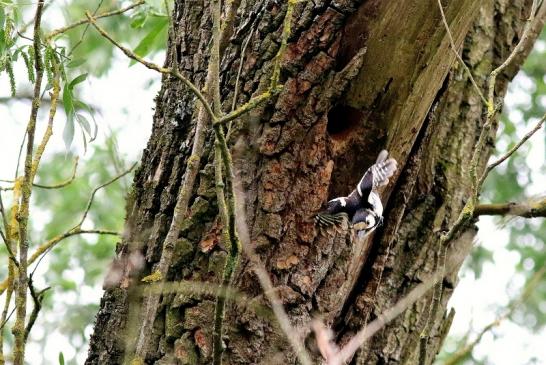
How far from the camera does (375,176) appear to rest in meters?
1.85

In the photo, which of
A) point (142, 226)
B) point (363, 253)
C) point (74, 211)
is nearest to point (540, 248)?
point (74, 211)

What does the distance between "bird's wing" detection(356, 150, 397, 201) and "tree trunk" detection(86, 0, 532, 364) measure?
3 cm

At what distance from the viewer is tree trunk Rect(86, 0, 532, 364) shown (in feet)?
5.64

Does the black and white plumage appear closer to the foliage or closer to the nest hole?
the nest hole

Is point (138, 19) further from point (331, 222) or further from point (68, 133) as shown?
point (331, 222)

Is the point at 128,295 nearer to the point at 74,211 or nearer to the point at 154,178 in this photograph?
the point at 154,178

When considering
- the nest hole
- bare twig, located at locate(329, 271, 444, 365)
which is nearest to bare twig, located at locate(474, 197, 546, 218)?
bare twig, located at locate(329, 271, 444, 365)

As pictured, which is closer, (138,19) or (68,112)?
(68,112)

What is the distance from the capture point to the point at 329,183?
1.83m

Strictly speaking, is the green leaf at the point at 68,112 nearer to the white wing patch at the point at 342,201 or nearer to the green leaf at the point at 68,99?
the green leaf at the point at 68,99

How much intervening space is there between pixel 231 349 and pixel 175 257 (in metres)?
0.23

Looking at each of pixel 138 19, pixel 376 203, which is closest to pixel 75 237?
pixel 138 19

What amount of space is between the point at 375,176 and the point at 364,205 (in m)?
0.08

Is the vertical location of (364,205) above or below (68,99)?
Answer: below
